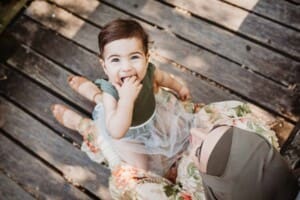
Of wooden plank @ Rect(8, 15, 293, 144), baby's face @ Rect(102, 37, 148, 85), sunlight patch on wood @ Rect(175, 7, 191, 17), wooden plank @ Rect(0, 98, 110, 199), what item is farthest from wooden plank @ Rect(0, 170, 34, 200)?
sunlight patch on wood @ Rect(175, 7, 191, 17)

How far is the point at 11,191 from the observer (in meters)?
2.24

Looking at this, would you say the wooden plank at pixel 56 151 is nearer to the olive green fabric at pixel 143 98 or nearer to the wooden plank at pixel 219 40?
the olive green fabric at pixel 143 98

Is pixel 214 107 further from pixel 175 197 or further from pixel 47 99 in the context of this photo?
pixel 47 99

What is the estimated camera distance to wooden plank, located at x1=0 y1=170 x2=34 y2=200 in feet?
7.29

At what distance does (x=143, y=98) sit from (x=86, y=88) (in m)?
0.51

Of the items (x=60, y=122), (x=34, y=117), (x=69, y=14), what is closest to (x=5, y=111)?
(x=34, y=117)

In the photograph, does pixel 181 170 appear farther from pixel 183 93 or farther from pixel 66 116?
pixel 66 116

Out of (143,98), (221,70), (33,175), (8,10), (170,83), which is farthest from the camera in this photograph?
(8,10)

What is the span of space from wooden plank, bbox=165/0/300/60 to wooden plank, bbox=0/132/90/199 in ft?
3.66

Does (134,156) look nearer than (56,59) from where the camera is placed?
Yes

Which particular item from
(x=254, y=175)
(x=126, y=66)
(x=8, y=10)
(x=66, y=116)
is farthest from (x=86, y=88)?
(x=254, y=175)

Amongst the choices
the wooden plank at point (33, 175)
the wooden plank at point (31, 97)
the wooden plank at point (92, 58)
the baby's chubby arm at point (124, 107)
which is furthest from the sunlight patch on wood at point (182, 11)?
the wooden plank at point (33, 175)

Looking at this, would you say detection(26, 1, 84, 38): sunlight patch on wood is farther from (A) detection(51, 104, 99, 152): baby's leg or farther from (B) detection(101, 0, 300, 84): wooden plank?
(A) detection(51, 104, 99, 152): baby's leg

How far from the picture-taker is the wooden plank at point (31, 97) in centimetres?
237
